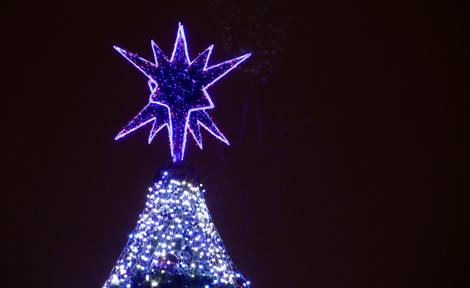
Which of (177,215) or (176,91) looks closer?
(177,215)

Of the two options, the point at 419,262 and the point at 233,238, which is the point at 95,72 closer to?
the point at 233,238

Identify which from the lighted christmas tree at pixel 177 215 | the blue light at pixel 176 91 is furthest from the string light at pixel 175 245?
the blue light at pixel 176 91

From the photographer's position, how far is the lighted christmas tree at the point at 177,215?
9.49 ft

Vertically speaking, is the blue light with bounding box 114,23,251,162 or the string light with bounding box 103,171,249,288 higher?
the blue light with bounding box 114,23,251,162

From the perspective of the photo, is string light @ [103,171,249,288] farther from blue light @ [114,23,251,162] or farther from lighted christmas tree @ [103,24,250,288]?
blue light @ [114,23,251,162]

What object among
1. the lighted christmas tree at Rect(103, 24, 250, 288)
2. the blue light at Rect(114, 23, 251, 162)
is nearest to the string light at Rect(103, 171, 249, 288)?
the lighted christmas tree at Rect(103, 24, 250, 288)

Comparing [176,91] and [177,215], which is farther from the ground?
[176,91]

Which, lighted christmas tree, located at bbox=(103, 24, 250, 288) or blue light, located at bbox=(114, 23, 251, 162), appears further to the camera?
blue light, located at bbox=(114, 23, 251, 162)

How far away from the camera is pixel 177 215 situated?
3.19 m

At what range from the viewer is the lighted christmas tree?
2.89 metres

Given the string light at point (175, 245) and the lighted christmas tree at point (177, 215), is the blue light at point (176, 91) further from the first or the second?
the string light at point (175, 245)

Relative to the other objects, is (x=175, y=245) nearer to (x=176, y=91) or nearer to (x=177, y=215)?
(x=177, y=215)

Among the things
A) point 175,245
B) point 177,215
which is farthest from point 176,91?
point 175,245

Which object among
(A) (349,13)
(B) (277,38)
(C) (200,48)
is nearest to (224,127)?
(C) (200,48)
